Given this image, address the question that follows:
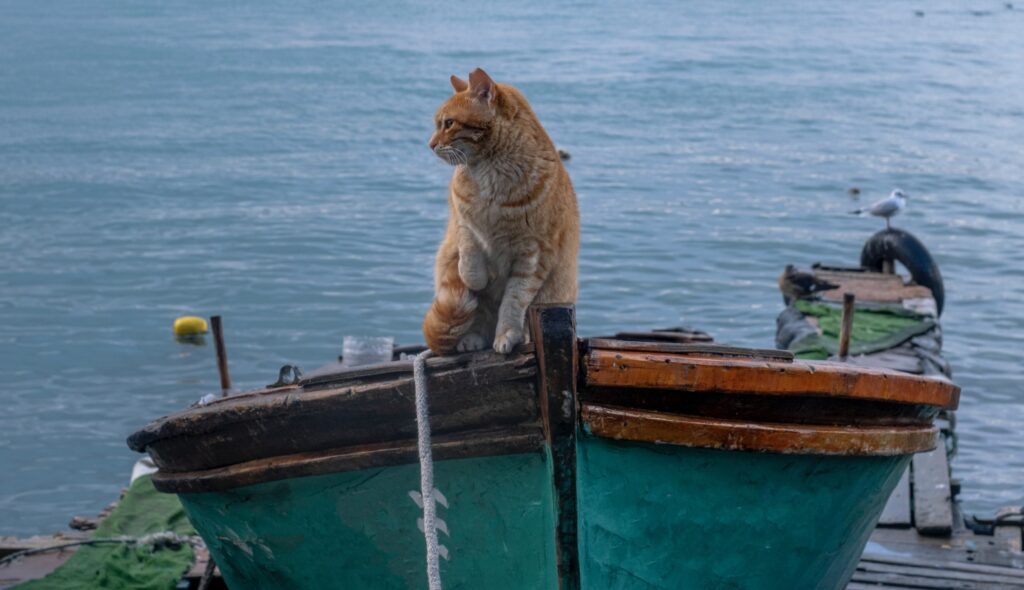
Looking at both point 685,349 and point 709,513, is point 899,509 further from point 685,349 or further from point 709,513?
point 685,349

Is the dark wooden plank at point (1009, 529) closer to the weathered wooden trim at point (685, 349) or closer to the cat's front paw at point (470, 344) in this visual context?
the weathered wooden trim at point (685, 349)

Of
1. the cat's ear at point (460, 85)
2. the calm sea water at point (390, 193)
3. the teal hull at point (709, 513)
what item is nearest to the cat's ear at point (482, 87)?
the cat's ear at point (460, 85)

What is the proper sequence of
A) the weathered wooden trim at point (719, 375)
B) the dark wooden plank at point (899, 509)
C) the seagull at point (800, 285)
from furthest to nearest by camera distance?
the seagull at point (800, 285) < the dark wooden plank at point (899, 509) < the weathered wooden trim at point (719, 375)

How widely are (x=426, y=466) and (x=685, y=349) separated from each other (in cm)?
101

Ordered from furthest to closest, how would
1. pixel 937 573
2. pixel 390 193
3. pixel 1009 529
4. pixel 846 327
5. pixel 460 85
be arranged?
pixel 390 193, pixel 846 327, pixel 1009 529, pixel 937 573, pixel 460 85

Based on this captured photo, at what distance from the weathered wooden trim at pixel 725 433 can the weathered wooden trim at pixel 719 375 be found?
122 mm

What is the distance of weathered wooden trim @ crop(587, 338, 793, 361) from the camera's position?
4.43 m

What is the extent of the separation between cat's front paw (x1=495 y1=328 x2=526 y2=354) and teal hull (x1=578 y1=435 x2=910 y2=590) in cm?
41

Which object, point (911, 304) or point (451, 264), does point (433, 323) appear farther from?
point (911, 304)

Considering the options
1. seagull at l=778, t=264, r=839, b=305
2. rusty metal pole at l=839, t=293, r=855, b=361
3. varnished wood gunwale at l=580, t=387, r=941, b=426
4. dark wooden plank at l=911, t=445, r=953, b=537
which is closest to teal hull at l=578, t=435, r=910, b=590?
varnished wood gunwale at l=580, t=387, r=941, b=426

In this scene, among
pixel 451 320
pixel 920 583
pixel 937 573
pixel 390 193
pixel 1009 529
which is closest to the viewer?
pixel 451 320

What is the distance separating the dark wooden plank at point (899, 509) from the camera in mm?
8227

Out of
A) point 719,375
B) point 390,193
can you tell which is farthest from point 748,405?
point 390,193

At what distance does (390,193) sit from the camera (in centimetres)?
2586
